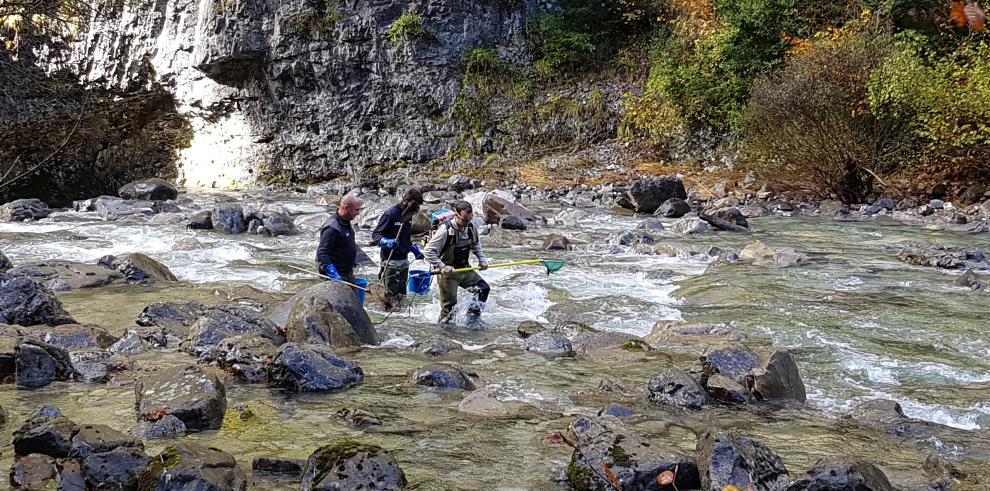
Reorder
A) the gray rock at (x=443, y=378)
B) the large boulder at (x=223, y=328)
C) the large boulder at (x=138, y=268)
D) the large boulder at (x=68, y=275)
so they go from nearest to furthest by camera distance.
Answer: the gray rock at (x=443, y=378)
the large boulder at (x=223, y=328)
the large boulder at (x=68, y=275)
the large boulder at (x=138, y=268)

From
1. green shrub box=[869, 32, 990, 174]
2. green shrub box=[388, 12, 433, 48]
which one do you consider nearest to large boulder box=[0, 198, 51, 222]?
green shrub box=[388, 12, 433, 48]

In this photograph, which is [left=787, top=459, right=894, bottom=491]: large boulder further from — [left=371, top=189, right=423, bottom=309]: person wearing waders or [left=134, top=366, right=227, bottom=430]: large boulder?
[left=371, top=189, right=423, bottom=309]: person wearing waders

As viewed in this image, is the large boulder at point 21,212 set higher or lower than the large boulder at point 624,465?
lower

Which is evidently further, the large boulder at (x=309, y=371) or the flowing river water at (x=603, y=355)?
the large boulder at (x=309, y=371)

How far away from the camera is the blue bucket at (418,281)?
895 cm

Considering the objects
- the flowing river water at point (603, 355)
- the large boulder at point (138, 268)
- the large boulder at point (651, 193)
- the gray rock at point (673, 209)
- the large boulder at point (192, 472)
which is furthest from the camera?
the large boulder at point (651, 193)

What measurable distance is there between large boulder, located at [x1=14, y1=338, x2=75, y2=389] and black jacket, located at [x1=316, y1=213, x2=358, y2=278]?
3.24 metres

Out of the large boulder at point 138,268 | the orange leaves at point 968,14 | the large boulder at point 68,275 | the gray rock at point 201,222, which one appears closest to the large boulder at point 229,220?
the gray rock at point 201,222

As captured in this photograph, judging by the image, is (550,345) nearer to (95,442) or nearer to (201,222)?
(95,442)

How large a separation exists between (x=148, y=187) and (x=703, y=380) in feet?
63.9

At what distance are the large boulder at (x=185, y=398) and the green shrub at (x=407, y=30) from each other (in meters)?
24.2

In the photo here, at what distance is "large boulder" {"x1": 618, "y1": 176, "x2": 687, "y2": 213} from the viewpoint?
1820 cm

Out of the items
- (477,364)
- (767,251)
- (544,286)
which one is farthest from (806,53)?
(477,364)

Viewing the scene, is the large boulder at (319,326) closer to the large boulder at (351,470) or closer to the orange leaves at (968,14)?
the large boulder at (351,470)
